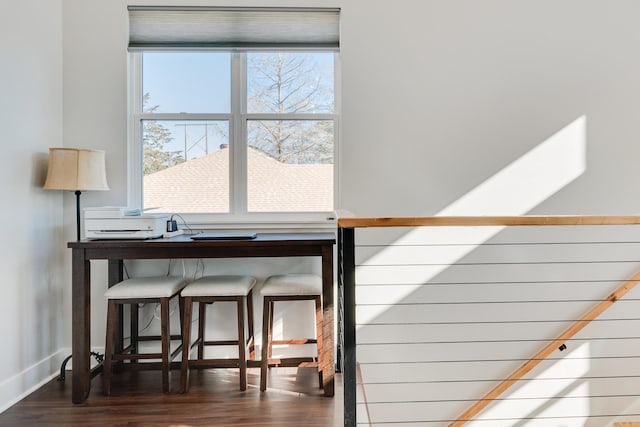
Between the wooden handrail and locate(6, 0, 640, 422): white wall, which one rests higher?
locate(6, 0, 640, 422): white wall

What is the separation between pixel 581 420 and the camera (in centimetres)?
314

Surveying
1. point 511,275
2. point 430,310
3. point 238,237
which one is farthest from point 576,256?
point 238,237

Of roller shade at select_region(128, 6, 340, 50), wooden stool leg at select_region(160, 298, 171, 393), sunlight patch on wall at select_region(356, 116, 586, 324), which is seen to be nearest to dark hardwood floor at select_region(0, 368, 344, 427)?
wooden stool leg at select_region(160, 298, 171, 393)

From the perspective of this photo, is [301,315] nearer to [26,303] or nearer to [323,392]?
[323,392]

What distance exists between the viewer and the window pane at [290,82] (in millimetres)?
2953

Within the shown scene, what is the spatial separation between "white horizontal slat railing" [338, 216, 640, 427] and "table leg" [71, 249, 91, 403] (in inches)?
69.3

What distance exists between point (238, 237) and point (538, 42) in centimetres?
261

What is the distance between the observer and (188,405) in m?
2.23

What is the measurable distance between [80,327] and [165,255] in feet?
2.03

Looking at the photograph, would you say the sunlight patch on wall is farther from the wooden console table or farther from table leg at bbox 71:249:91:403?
table leg at bbox 71:249:91:403

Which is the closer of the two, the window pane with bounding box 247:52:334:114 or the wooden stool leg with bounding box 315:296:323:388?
the wooden stool leg with bounding box 315:296:323:388

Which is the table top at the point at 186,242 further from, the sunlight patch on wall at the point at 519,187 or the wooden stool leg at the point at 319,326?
the sunlight patch on wall at the point at 519,187

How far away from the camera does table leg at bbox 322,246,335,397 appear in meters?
2.28

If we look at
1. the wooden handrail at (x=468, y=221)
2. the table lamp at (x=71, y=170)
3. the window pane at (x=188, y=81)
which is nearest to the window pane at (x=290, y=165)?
the window pane at (x=188, y=81)
